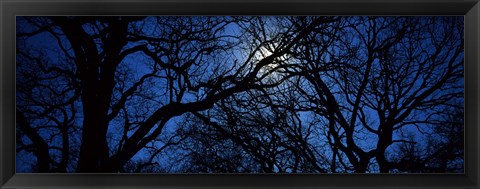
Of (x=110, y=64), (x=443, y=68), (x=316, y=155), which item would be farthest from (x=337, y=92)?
(x=110, y=64)

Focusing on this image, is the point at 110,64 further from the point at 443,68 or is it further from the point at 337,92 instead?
the point at 443,68

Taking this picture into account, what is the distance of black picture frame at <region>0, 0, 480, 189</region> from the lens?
1.21 meters
